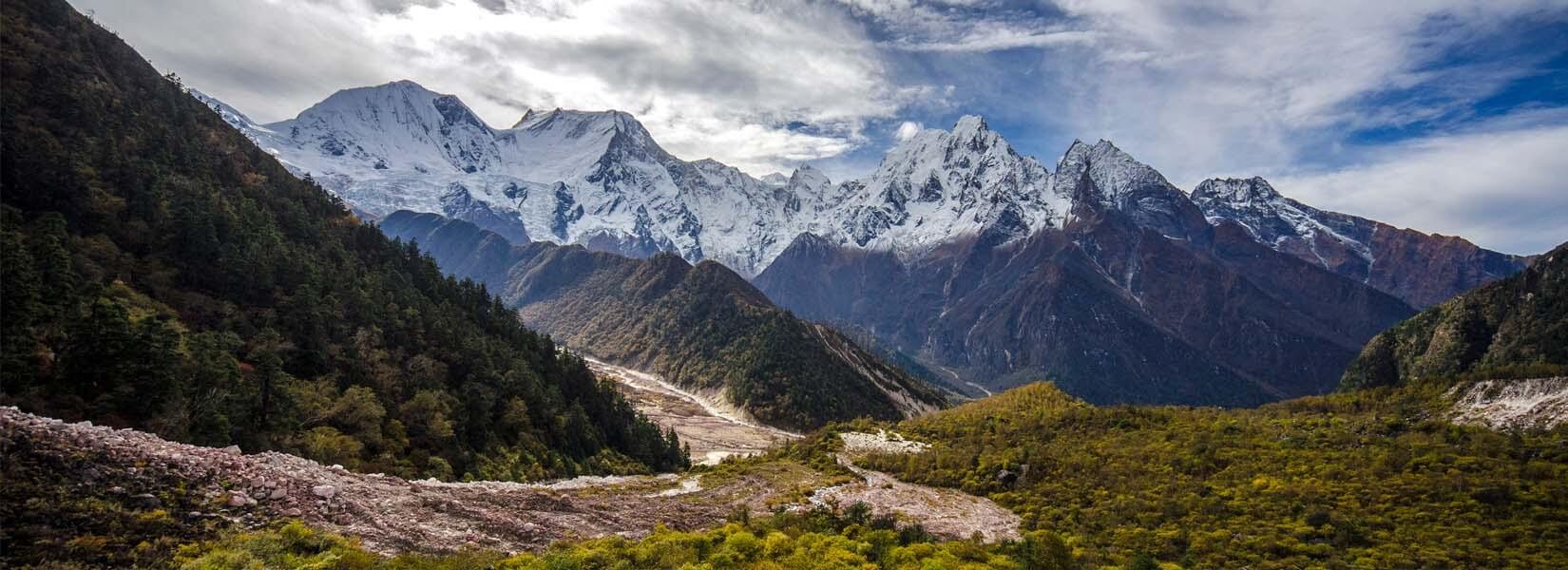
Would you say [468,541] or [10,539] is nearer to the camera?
[10,539]

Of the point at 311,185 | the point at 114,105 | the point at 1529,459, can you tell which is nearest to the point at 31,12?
the point at 114,105

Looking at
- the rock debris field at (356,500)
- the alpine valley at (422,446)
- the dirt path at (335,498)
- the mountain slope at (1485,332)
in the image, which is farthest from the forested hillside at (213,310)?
the mountain slope at (1485,332)

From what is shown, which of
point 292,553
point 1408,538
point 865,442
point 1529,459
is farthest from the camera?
point 865,442

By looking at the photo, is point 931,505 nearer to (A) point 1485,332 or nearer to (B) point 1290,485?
(B) point 1290,485

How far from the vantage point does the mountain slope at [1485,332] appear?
420 ft

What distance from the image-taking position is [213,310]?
221ft

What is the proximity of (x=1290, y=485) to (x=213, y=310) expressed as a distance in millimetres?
98228

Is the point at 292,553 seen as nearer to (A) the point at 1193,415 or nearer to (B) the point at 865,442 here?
(B) the point at 865,442

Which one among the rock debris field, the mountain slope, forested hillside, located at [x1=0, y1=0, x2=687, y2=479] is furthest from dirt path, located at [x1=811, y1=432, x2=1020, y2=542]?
the mountain slope

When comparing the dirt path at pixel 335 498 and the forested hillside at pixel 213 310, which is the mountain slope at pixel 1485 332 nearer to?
the dirt path at pixel 335 498

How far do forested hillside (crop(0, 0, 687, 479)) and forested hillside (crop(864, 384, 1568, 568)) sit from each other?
52.7 meters

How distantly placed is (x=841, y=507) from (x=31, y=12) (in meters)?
123

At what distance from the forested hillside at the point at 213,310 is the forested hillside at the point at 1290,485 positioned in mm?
52747

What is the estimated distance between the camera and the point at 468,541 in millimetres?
29828
